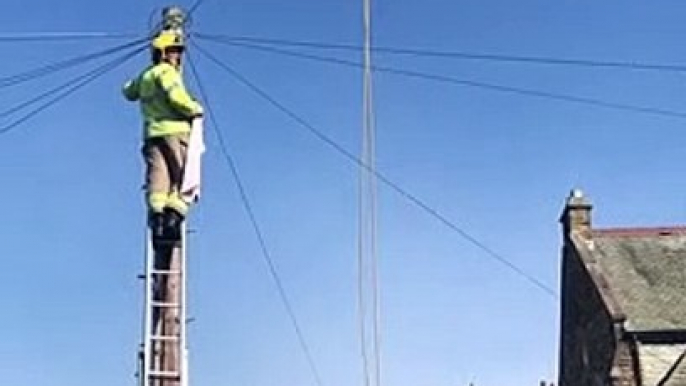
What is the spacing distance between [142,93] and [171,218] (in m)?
1.57

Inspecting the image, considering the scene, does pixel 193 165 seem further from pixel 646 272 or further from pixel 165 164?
pixel 646 272

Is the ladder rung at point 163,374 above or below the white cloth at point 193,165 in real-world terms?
below

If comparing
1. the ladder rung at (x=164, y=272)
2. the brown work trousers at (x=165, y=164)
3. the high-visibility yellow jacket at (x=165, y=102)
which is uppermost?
the high-visibility yellow jacket at (x=165, y=102)

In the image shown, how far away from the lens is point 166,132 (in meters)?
17.4

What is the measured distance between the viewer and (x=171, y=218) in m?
17.1

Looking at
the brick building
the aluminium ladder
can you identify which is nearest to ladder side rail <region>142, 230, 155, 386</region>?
the aluminium ladder

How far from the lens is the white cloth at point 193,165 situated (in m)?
17.2

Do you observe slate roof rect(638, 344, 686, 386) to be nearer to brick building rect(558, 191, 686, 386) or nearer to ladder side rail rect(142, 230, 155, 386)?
brick building rect(558, 191, 686, 386)

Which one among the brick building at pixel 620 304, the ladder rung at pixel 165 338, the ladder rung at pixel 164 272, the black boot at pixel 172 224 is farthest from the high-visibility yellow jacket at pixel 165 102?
the brick building at pixel 620 304

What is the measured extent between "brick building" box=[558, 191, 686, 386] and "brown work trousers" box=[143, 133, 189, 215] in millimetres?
20824

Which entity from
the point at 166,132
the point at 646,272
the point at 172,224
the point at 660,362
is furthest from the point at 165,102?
the point at 646,272

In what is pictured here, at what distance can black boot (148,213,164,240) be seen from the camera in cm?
1708

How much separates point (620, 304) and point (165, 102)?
22.0 meters

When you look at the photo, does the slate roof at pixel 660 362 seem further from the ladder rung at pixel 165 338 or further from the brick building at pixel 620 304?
the ladder rung at pixel 165 338
